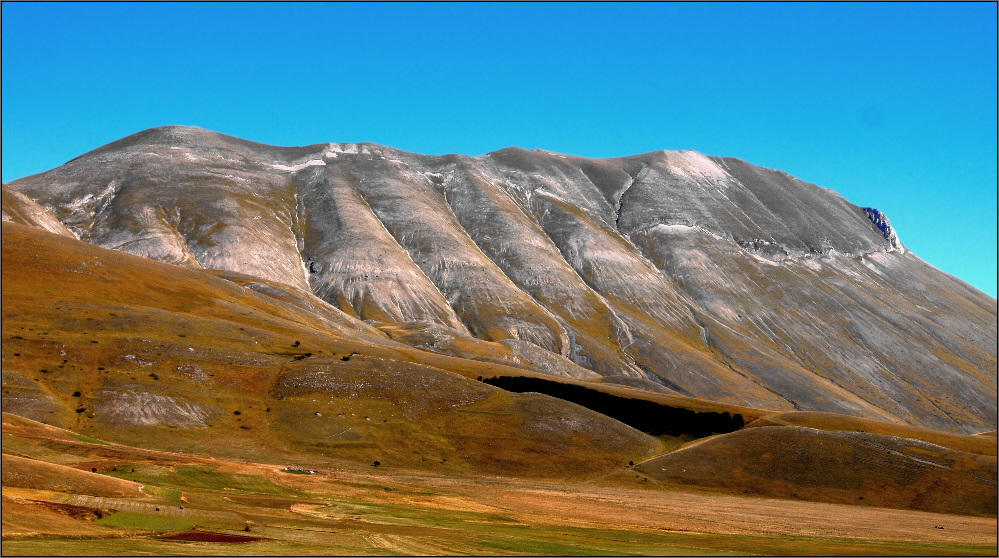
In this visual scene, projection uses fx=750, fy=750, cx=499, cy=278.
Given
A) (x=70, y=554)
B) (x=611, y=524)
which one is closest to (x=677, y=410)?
(x=611, y=524)

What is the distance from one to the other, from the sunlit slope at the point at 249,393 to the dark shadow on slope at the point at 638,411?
23.6 ft

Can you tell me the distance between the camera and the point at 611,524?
53.0 m

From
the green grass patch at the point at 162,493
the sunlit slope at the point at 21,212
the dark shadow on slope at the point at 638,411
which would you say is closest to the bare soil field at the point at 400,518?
the green grass patch at the point at 162,493

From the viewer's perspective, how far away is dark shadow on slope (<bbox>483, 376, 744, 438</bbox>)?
4252 inches

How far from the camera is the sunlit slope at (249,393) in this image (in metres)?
81.5

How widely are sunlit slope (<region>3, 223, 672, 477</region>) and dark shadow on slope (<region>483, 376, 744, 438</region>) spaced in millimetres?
7204

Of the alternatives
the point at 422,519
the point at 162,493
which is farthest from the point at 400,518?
the point at 162,493

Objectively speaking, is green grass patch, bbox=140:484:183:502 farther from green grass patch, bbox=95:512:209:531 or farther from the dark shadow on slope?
the dark shadow on slope

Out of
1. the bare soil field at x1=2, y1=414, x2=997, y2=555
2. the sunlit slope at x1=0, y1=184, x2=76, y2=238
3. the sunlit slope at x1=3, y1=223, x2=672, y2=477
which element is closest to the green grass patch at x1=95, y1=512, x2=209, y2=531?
the bare soil field at x1=2, y1=414, x2=997, y2=555

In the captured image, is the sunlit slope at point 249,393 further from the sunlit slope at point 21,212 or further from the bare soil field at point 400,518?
the sunlit slope at point 21,212

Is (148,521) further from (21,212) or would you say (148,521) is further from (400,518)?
(21,212)

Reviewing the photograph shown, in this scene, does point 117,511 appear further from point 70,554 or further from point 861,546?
point 861,546

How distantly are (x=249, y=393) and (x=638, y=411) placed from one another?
55410 mm

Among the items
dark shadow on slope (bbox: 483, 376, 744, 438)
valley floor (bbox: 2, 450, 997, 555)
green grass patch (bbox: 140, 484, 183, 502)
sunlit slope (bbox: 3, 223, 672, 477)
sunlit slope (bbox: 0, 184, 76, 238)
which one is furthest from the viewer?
sunlit slope (bbox: 0, 184, 76, 238)
